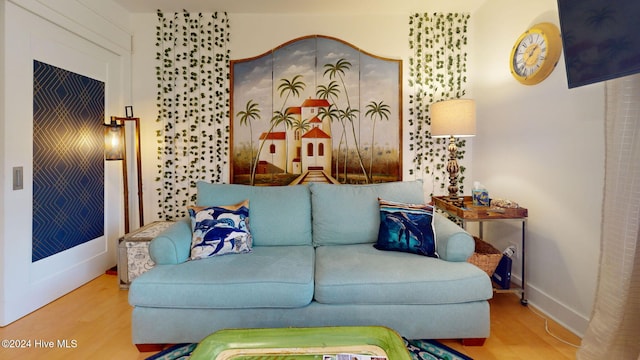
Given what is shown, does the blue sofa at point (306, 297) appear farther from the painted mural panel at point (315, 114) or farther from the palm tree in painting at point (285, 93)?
the palm tree in painting at point (285, 93)

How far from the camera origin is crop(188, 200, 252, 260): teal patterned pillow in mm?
2059

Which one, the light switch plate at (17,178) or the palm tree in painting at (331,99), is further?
the palm tree in painting at (331,99)

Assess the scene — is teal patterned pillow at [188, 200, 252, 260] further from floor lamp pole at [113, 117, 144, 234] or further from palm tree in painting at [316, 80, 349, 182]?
palm tree in painting at [316, 80, 349, 182]

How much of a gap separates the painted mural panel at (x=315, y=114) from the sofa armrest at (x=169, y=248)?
1.25 metres

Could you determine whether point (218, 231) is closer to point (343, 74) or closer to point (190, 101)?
point (190, 101)

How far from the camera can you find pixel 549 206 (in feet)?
7.27

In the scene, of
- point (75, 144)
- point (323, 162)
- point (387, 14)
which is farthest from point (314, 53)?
point (75, 144)

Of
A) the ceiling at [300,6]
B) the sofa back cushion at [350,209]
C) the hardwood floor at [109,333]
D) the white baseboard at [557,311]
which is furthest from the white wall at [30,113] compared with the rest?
the white baseboard at [557,311]

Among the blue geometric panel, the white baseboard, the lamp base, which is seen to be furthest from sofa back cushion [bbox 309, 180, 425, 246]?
the blue geometric panel

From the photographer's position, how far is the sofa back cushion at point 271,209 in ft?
7.70

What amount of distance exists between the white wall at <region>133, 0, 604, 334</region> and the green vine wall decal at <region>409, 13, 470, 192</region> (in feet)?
0.32

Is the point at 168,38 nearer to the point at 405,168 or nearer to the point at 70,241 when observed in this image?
the point at 70,241

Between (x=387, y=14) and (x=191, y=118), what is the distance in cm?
233

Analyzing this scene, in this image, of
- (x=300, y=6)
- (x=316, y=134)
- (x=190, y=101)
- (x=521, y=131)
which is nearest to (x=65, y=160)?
(x=190, y=101)
